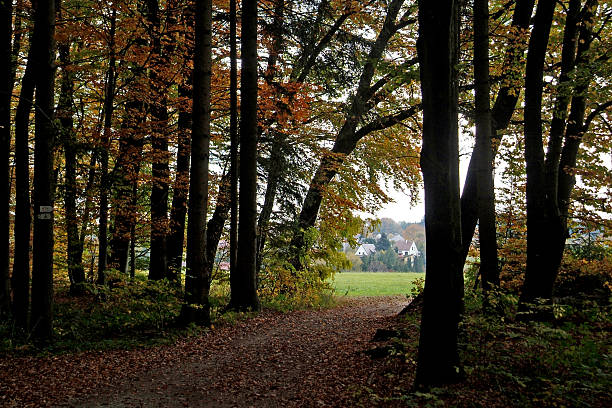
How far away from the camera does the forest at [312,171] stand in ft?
17.4

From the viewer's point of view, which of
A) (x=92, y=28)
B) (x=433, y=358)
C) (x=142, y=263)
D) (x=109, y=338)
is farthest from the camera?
(x=142, y=263)

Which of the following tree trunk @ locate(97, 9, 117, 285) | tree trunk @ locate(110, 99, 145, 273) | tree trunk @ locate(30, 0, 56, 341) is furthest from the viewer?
tree trunk @ locate(110, 99, 145, 273)

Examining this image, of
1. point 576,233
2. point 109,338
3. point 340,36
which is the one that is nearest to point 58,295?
point 109,338

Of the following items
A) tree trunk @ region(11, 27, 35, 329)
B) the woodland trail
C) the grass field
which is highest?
tree trunk @ region(11, 27, 35, 329)

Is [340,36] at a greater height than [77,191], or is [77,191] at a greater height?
[340,36]

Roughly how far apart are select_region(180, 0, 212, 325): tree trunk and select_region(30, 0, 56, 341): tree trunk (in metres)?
2.48

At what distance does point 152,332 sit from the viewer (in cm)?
874

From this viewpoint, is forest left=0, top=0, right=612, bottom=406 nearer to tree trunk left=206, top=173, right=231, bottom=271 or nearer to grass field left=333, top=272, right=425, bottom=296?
tree trunk left=206, top=173, right=231, bottom=271

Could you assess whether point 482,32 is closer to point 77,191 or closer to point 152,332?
point 152,332

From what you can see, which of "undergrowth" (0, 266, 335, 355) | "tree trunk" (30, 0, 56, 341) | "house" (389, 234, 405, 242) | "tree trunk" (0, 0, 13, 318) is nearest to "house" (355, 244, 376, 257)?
"house" (389, 234, 405, 242)

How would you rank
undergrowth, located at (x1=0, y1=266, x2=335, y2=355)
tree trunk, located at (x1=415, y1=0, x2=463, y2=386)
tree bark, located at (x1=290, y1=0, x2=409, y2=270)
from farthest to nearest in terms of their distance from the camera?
1. tree bark, located at (x1=290, y1=0, x2=409, y2=270)
2. undergrowth, located at (x1=0, y1=266, x2=335, y2=355)
3. tree trunk, located at (x1=415, y1=0, x2=463, y2=386)

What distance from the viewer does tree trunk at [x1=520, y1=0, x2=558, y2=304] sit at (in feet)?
23.4

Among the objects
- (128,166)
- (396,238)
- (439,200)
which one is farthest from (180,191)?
(396,238)

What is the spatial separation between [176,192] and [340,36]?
670 centimetres
